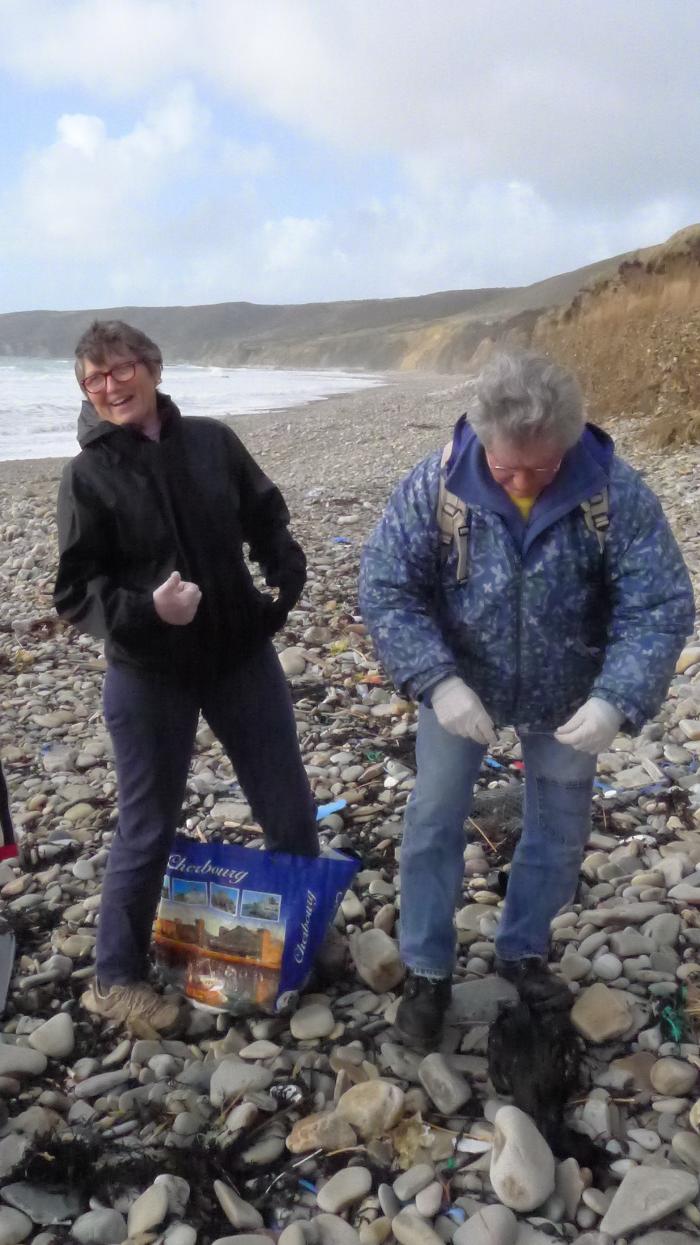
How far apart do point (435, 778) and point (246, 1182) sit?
1.12 m

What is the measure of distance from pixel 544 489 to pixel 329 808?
7.57ft

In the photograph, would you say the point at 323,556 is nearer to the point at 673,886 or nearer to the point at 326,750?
the point at 326,750

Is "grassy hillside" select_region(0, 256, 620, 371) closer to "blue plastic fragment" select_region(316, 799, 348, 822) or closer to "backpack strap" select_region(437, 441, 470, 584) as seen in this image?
"blue plastic fragment" select_region(316, 799, 348, 822)

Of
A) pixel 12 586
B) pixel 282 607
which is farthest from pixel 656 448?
pixel 282 607

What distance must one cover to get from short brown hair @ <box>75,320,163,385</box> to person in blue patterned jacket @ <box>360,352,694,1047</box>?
0.81 m

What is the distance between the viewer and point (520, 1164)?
93.7 inches

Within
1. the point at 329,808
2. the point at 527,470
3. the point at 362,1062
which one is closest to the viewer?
the point at 527,470

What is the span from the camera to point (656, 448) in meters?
13.0

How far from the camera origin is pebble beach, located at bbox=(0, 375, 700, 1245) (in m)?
2.36

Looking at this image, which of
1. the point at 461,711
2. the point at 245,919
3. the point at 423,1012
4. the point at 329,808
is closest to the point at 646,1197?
the point at 423,1012

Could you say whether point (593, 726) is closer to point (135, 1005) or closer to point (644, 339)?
point (135, 1005)

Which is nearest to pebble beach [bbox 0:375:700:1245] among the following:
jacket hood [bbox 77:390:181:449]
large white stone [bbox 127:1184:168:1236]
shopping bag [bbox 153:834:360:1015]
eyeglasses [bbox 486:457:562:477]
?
large white stone [bbox 127:1184:168:1236]

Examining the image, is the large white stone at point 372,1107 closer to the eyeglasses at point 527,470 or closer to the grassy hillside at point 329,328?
the eyeglasses at point 527,470

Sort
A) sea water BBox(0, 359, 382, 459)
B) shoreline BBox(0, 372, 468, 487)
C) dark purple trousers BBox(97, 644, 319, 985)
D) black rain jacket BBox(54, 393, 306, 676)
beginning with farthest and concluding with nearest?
sea water BBox(0, 359, 382, 459)
shoreline BBox(0, 372, 468, 487)
dark purple trousers BBox(97, 644, 319, 985)
black rain jacket BBox(54, 393, 306, 676)
